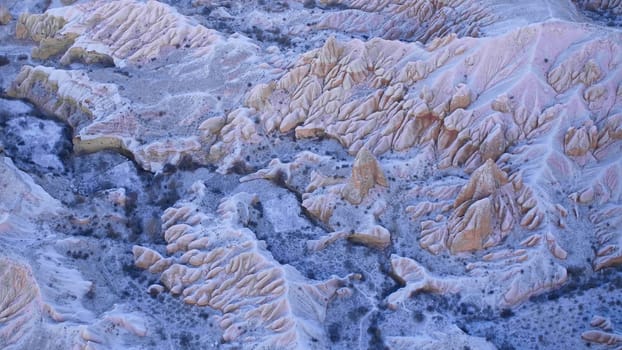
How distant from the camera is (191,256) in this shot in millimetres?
27125

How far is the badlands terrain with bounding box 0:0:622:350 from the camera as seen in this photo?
24.5 meters

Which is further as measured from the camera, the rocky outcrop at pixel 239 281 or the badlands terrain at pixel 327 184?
the badlands terrain at pixel 327 184

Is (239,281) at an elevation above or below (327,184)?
below

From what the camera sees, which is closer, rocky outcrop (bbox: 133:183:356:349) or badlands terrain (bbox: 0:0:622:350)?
rocky outcrop (bbox: 133:183:356:349)

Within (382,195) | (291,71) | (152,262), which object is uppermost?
(291,71)

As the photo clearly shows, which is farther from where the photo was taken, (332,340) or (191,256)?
(191,256)

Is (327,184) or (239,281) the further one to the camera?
Result: (327,184)

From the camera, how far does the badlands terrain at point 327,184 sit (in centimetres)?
2452

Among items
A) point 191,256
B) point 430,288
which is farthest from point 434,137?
point 191,256

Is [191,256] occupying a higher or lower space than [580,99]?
lower

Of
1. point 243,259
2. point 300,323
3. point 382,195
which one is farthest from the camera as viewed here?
point 382,195

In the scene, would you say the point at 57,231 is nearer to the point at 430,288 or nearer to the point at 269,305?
the point at 269,305

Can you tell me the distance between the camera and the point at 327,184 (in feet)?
96.1

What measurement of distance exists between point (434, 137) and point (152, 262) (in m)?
13.0
